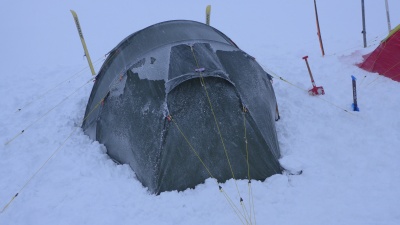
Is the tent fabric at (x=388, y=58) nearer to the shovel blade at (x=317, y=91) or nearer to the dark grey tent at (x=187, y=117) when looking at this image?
the shovel blade at (x=317, y=91)

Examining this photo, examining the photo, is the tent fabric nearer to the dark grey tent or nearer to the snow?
the snow

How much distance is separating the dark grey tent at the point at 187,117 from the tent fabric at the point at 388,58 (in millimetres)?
4168

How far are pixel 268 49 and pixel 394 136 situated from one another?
608cm

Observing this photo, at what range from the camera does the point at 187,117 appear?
582 cm

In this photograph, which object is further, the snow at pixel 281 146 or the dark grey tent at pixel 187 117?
the dark grey tent at pixel 187 117

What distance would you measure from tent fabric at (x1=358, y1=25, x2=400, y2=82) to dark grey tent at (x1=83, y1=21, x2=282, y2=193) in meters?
4.17

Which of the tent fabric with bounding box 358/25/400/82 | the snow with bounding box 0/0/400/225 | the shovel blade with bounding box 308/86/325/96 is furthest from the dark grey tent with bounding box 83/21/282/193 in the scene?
the tent fabric with bounding box 358/25/400/82

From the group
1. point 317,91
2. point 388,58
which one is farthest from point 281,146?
point 388,58

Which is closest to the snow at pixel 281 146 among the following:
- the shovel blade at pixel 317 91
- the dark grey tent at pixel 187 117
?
the shovel blade at pixel 317 91

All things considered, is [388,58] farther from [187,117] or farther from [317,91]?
[187,117]

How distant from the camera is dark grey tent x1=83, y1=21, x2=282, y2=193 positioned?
5.72 metres

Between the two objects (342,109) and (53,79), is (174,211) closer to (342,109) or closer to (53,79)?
(342,109)

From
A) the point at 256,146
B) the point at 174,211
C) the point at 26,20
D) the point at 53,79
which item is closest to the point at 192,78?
the point at 256,146

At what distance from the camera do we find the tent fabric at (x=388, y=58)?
866 centimetres
